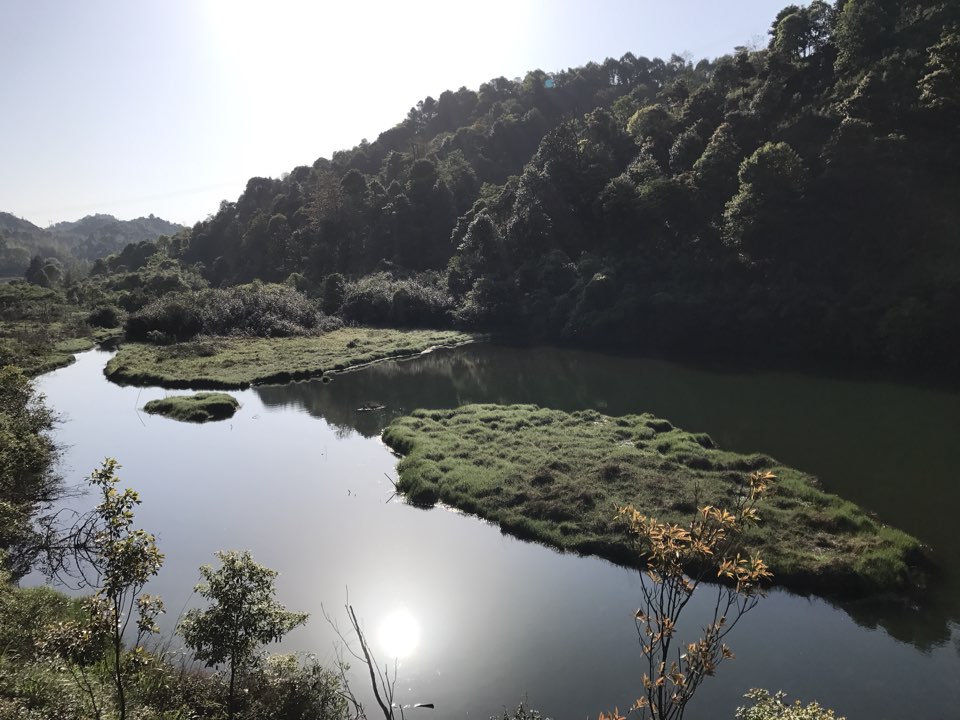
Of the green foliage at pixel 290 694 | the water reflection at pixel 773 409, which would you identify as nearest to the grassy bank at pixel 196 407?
the water reflection at pixel 773 409

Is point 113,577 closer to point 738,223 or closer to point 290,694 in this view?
point 290,694

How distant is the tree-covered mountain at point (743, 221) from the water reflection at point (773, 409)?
7.01m

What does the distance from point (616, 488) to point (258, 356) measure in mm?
40172

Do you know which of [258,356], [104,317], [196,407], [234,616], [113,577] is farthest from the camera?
[104,317]

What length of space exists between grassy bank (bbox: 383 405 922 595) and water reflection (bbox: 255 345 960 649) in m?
1.32

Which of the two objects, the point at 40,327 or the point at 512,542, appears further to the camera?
the point at 40,327

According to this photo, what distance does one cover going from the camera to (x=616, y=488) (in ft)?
69.5

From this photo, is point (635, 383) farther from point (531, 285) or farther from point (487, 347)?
point (531, 285)

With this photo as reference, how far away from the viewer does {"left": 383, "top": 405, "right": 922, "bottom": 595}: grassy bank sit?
16547 millimetres

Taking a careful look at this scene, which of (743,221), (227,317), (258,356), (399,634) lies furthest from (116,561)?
(227,317)

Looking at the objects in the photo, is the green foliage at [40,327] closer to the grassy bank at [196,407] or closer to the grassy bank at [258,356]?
the grassy bank at [258,356]

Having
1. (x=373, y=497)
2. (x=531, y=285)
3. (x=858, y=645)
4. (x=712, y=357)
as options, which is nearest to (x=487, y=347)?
(x=531, y=285)

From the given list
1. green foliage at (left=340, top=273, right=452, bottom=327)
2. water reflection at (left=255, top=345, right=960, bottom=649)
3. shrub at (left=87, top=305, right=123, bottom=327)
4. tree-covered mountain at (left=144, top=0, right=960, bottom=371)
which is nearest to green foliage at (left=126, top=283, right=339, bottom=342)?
green foliage at (left=340, top=273, right=452, bottom=327)

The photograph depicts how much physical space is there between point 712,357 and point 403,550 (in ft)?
120
